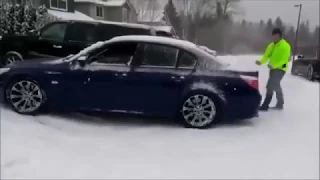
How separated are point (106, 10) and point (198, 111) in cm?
375

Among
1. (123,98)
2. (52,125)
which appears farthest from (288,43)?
(52,125)

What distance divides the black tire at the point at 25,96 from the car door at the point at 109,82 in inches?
23.5

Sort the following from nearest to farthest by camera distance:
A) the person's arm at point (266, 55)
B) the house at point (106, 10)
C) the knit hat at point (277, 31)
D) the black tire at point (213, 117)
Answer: the black tire at point (213, 117), the knit hat at point (277, 31), the person's arm at point (266, 55), the house at point (106, 10)

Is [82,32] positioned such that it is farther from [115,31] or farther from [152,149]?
[152,149]

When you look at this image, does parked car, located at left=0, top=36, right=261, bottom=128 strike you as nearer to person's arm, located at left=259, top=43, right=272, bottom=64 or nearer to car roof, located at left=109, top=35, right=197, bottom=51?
car roof, located at left=109, top=35, right=197, bottom=51

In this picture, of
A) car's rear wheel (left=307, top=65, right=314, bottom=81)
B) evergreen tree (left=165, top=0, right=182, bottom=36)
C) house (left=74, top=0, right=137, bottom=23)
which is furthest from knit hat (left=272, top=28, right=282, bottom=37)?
car's rear wheel (left=307, top=65, right=314, bottom=81)

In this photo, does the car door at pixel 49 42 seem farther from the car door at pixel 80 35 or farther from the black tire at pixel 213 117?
the black tire at pixel 213 117

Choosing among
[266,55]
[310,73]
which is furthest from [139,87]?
[310,73]

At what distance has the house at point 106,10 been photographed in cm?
644

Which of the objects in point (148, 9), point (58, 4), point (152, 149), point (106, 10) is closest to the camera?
point (152, 149)

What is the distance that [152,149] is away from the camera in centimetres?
388

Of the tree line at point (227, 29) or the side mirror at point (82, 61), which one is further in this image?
the tree line at point (227, 29)

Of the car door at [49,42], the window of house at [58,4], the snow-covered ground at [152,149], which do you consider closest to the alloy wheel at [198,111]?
the snow-covered ground at [152,149]

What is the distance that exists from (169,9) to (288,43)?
5.65 feet
